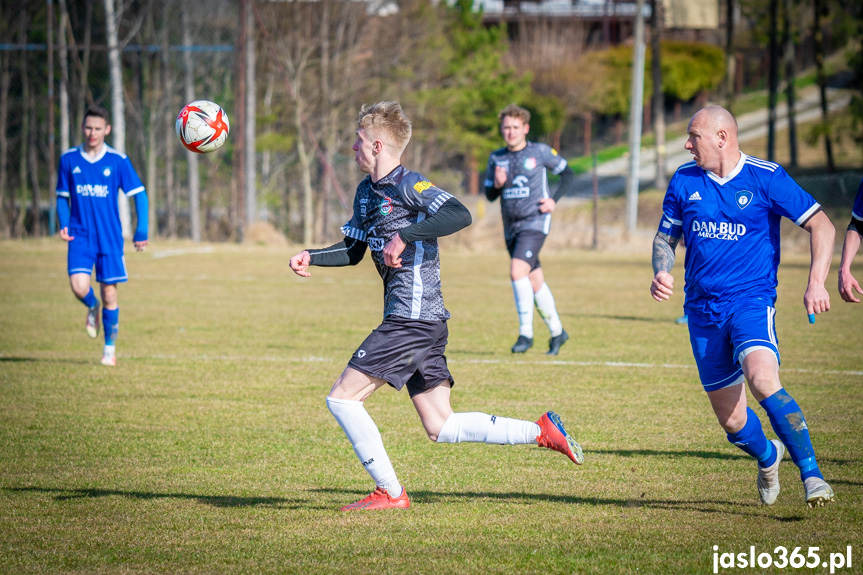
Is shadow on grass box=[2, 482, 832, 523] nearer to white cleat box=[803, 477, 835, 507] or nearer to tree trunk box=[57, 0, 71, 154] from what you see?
white cleat box=[803, 477, 835, 507]

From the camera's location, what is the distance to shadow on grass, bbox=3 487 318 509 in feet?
16.1

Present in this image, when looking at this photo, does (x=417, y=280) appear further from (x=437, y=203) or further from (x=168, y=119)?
(x=168, y=119)

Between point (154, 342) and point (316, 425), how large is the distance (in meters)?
4.69

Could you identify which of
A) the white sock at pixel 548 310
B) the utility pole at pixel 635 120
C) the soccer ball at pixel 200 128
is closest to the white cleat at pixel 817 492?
the soccer ball at pixel 200 128

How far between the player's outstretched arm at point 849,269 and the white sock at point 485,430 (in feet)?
6.31

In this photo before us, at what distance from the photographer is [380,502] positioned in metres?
4.78

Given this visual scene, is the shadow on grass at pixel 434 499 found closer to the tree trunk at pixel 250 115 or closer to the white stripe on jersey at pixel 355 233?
the white stripe on jersey at pixel 355 233

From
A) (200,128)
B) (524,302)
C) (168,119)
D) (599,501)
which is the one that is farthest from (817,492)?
(168,119)

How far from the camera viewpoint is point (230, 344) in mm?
10812

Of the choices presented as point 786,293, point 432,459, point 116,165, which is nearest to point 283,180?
point 786,293

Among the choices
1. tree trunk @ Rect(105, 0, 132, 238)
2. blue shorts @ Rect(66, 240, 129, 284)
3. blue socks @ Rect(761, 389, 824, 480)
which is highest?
tree trunk @ Rect(105, 0, 132, 238)

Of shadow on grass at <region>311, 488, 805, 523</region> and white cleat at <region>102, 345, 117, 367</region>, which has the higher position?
shadow on grass at <region>311, 488, 805, 523</region>

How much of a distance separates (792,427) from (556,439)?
1173mm

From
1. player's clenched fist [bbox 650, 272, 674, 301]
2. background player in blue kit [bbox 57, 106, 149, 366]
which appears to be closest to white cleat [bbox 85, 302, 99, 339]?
background player in blue kit [bbox 57, 106, 149, 366]
